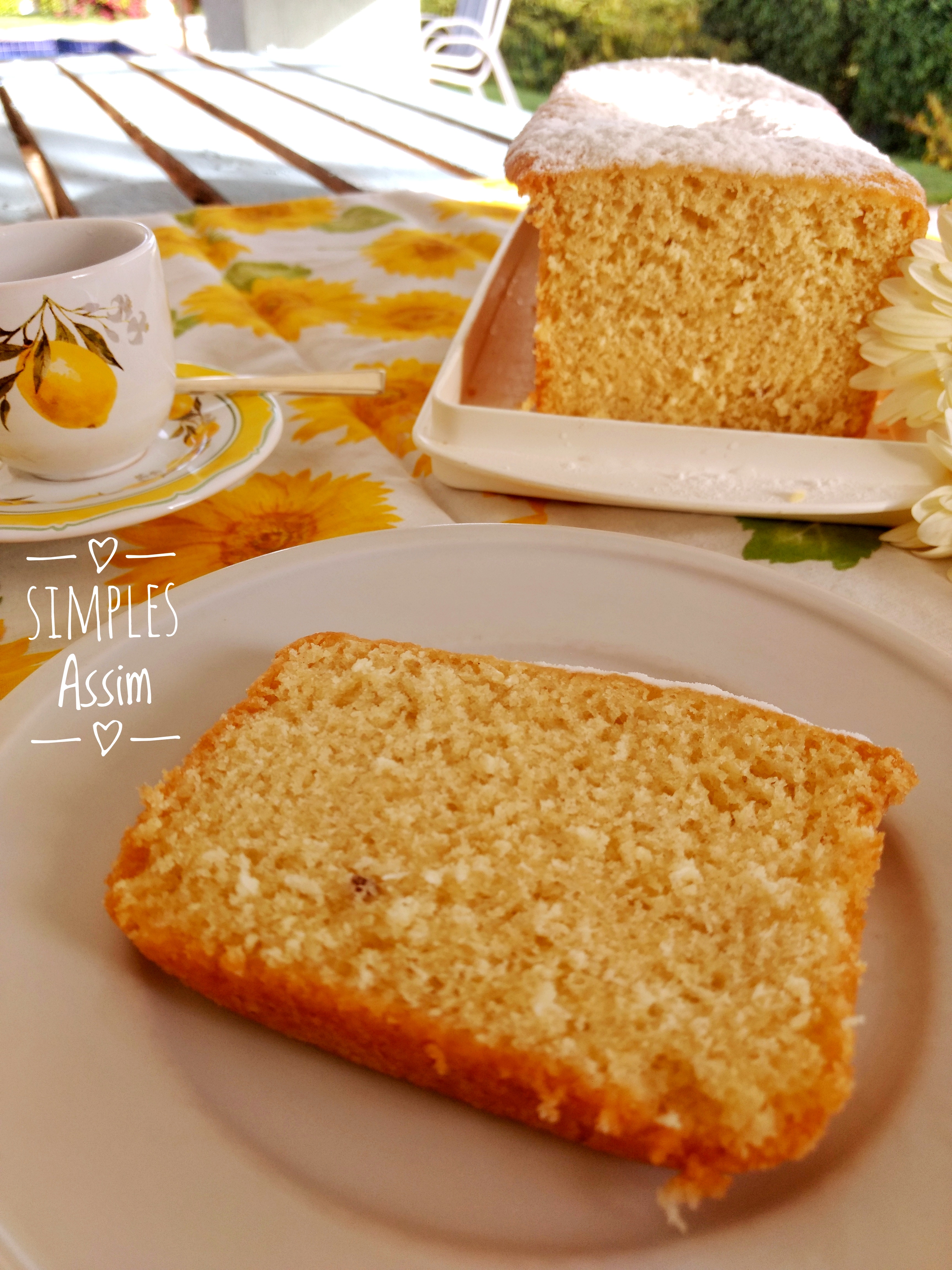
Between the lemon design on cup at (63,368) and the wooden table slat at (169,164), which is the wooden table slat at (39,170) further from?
the lemon design on cup at (63,368)

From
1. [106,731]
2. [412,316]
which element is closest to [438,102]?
[412,316]

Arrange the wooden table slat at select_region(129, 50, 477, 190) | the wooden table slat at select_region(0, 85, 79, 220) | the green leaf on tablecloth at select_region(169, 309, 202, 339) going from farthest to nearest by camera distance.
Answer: the wooden table slat at select_region(129, 50, 477, 190)
the wooden table slat at select_region(0, 85, 79, 220)
the green leaf on tablecloth at select_region(169, 309, 202, 339)

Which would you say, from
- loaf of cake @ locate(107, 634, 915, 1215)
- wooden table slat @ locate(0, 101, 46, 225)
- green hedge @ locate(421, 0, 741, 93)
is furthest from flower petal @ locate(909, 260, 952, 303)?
green hedge @ locate(421, 0, 741, 93)

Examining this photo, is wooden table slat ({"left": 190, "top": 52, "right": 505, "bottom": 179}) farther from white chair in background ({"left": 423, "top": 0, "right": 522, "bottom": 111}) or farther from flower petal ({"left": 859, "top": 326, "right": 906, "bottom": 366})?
flower petal ({"left": 859, "top": 326, "right": 906, "bottom": 366})

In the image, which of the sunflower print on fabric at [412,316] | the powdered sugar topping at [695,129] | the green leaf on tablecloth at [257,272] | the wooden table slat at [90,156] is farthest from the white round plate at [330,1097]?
the wooden table slat at [90,156]

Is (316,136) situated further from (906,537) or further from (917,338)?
(906,537)

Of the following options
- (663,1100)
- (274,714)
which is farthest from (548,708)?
(663,1100)
